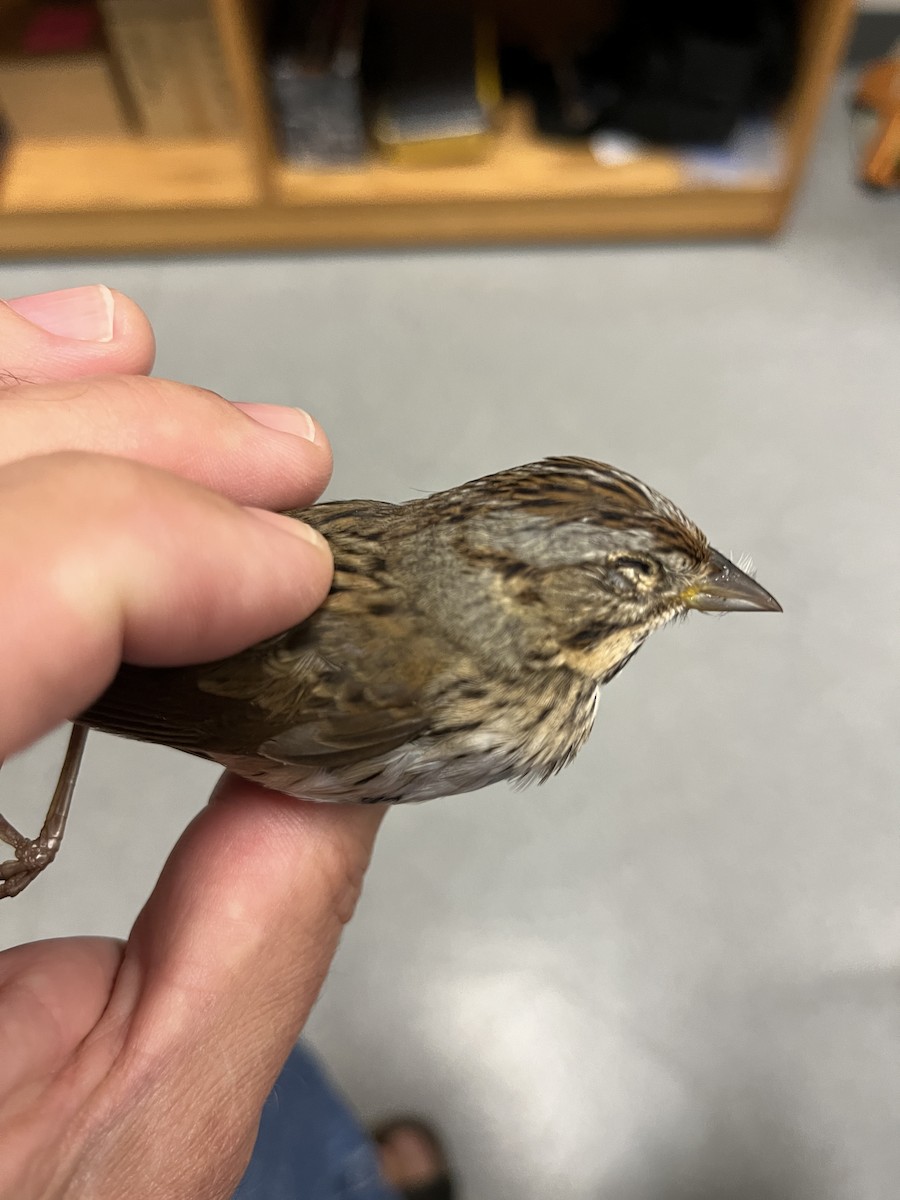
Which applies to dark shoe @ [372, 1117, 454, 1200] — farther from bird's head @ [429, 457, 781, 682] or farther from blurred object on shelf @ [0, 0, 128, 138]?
blurred object on shelf @ [0, 0, 128, 138]

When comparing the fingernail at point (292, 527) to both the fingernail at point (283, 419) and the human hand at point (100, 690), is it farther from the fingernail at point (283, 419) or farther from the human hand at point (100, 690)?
the fingernail at point (283, 419)

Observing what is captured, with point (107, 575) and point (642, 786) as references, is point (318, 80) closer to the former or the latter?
point (642, 786)

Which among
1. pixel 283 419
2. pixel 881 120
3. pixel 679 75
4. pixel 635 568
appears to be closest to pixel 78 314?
pixel 283 419

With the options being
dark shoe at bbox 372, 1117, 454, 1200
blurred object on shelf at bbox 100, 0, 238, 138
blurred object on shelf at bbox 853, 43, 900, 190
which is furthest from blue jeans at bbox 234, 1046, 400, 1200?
blurred object on shelf at bbox 853, 43, 900, 190

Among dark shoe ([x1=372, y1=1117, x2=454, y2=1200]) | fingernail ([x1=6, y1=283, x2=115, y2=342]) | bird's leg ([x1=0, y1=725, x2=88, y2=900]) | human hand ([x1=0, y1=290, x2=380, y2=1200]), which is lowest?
dark shoe ([x1=372, y1=1117, x2=454, y2=1200])

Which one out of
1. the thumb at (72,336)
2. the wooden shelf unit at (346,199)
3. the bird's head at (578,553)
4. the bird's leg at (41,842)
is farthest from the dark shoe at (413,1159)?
the wooden shelf unit at (346,199)
